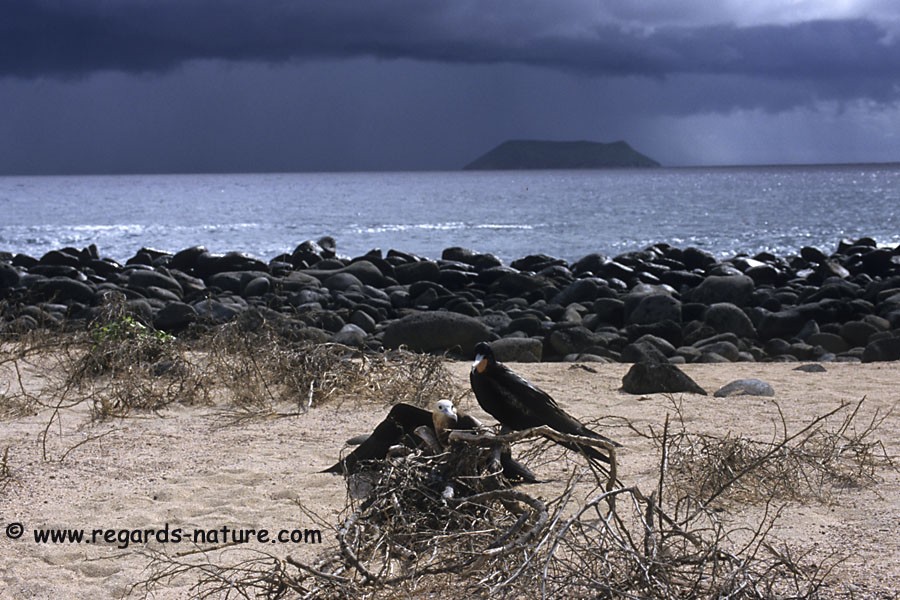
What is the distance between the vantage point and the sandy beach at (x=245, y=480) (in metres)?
A: 4.15

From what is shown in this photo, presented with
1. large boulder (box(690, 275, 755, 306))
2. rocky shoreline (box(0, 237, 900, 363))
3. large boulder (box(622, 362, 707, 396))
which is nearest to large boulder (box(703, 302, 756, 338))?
rocky shoreline (box(0, 237, 900, 363))

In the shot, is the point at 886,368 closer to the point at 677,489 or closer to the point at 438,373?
the point at 438,373

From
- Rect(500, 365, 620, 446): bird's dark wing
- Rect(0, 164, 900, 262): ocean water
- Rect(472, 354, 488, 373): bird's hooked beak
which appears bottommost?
Rect(0, 164, 900, 262): ocean water

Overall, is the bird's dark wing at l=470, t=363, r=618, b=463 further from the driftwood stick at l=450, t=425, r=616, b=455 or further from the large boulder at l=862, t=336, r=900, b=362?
the large boulder at l=862, t=336, r=900, b=362

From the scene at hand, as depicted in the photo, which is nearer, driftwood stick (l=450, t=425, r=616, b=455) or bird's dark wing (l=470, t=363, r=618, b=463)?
driftwood stick (l=450, t=425, r=616, b=455)

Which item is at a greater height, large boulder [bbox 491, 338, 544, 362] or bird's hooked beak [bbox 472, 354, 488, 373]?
bird's hooked beak [bbox 472, 354, 488, 373]

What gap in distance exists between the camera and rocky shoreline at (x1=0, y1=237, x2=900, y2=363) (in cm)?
1112

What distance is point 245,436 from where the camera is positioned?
6.33 metres

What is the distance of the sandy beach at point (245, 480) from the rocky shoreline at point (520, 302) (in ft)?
6.38

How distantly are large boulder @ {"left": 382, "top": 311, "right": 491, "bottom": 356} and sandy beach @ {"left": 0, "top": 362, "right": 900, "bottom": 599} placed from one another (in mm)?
3314

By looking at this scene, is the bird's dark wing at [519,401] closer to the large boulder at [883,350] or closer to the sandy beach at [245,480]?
the sandy beach at [245,480]

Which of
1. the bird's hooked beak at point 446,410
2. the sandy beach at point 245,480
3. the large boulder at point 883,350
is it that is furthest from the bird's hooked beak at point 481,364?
the large boulder at point 883,350

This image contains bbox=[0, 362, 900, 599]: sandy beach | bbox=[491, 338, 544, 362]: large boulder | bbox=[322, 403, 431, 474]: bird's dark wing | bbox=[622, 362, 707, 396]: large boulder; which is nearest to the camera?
bbox=[0, 362, 900, 599]: sandy beach

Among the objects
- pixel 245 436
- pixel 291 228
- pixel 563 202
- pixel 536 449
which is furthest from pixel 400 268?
pixel 563 202
